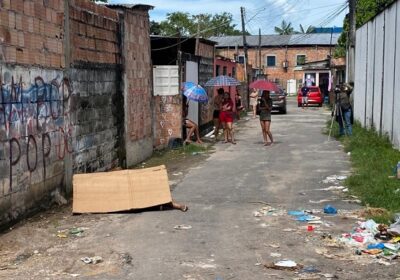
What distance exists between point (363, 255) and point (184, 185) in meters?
5.20

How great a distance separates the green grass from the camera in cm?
903

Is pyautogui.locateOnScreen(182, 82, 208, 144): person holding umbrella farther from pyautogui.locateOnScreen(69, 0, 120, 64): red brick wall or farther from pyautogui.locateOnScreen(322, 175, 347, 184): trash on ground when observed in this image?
→ pyautogui.locateOnScreen(322, 175, 347, 184): trash on ground

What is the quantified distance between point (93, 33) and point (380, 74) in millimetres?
10567

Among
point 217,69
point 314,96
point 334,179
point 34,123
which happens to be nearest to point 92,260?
point 34,123

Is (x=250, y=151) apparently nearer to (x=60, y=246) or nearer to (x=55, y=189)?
(x=55, y=189)

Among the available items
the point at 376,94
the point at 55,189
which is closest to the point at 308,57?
the point at 376,94

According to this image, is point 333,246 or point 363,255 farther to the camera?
point 333,246

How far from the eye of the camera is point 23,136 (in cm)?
802

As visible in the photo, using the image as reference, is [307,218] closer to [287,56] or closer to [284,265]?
[284,265]

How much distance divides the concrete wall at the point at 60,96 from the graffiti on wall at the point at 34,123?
14mm

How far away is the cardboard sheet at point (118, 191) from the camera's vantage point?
8.73 metres

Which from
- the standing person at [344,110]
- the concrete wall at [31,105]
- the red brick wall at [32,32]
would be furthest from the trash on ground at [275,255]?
the standing person at [344,110]

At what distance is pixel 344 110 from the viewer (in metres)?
18.9

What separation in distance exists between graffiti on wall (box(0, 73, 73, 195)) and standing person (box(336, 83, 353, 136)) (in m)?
11.3
